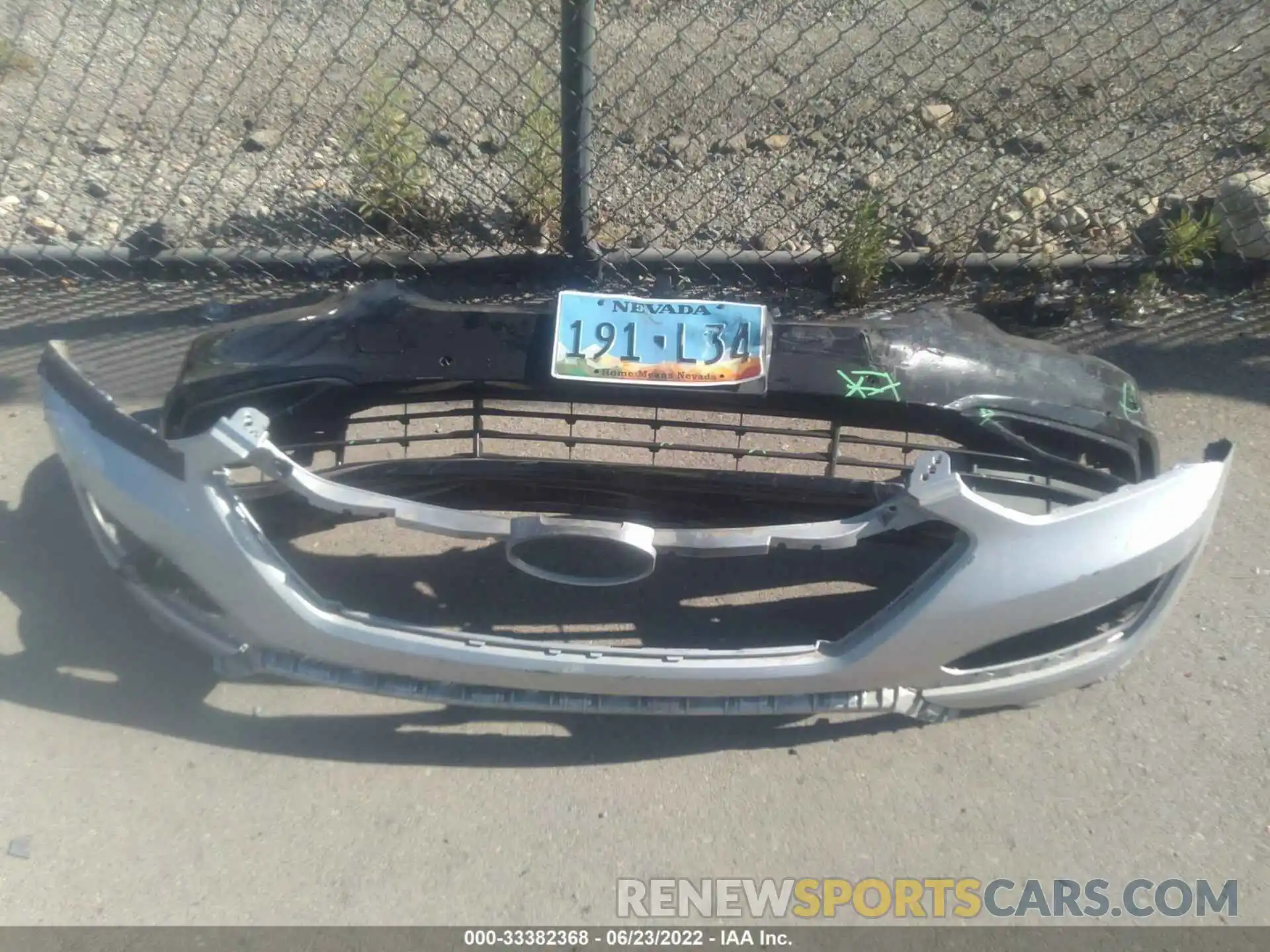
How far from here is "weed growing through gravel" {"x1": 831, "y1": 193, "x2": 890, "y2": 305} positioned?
365 centimetres

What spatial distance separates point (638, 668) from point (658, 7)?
423 centimetres

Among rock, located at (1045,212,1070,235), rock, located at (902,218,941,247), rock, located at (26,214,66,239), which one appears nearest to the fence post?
rock, located at (902,218,941,247)

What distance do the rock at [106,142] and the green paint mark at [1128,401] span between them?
161 inches

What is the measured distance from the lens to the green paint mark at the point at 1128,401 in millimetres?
2457

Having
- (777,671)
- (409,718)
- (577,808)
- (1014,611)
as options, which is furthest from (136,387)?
(1014,611)

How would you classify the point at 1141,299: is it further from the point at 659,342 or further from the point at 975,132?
the point at 659,342

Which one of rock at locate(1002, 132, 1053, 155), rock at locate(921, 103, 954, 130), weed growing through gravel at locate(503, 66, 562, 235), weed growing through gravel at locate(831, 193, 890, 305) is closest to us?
weed growing through gravel at locate(831, 193, 890, 305)

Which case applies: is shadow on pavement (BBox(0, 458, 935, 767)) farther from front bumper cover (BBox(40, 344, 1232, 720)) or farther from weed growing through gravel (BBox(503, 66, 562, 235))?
weed growing through gravel (BBox(503, 66, 562, 235))

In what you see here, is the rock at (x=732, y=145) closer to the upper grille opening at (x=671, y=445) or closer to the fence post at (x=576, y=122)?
the fence post at (x=576, y=122)

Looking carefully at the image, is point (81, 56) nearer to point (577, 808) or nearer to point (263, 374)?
point (263, 374)

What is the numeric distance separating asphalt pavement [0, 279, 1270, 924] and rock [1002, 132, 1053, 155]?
249 centimetres

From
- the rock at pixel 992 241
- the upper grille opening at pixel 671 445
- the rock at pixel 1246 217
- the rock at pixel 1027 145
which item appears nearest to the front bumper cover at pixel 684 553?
the upper grille opening at pixel 671 445

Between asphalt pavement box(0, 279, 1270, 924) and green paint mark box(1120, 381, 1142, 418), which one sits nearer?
asphalt pavement box(0, 279, 1270, 924)

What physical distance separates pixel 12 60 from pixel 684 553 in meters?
4.62
